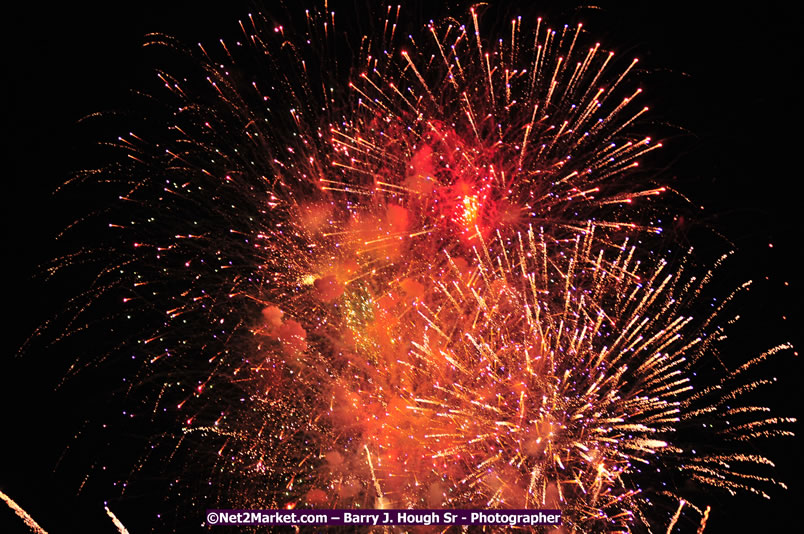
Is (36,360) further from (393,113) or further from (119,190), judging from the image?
(393,113)

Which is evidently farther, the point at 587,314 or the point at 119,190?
the point at 119,190

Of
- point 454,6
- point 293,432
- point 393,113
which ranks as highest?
point 454,6

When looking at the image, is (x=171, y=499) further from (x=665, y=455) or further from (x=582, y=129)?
(x=582, y=129)

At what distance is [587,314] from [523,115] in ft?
3.16

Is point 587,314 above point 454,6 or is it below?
below

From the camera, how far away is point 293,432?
2033 millimetres

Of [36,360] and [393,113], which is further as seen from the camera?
[36,360]

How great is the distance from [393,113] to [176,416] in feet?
6.18

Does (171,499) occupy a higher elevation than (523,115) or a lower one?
lower

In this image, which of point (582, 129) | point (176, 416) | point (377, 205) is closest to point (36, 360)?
point (176, 416)

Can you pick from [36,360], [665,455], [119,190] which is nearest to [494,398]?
[665,455]

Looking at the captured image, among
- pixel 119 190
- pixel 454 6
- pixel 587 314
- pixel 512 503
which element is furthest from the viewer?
pixel 119 190

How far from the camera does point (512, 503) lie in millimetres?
1819

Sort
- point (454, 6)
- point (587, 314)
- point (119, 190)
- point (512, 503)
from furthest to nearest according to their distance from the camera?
point (119, 190) < point (454, 6) < point (587, 314) < point (512, 503)
